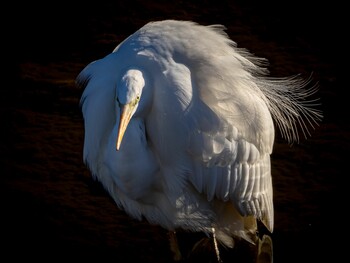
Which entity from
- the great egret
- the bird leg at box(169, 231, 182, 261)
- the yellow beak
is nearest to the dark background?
the bird leg at box(169, 231, 182, 261)

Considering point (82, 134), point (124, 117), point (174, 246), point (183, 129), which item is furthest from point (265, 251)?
point (82, 134)

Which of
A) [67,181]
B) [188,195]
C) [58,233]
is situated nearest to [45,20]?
[67,181]

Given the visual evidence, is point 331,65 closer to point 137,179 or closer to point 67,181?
point 67,181

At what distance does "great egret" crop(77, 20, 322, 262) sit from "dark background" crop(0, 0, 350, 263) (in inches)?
20.2

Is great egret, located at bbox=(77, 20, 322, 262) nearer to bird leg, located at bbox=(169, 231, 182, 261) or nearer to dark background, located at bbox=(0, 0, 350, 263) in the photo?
bird leg, located at bbox=(169, 231, 182, 261)

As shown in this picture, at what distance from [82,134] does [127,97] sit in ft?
6.06

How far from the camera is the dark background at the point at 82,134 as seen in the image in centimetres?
413

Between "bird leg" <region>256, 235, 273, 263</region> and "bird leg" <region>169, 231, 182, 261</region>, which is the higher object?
"bird leg" <region>256, 235, 273, 263</region>

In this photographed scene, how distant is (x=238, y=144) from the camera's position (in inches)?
137

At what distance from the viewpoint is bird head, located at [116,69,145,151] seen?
119 inches

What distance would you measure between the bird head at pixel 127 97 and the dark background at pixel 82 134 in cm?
119

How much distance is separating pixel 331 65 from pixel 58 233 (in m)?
2.16

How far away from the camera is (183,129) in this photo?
338 cm

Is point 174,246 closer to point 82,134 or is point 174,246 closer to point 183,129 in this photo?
point 183,129
